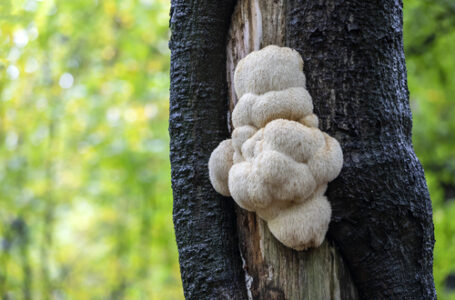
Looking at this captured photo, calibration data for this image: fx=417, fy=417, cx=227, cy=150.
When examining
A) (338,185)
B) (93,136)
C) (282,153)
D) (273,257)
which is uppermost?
(93,136)

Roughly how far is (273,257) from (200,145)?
0.54m

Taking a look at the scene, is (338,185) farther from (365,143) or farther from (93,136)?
(93,136)

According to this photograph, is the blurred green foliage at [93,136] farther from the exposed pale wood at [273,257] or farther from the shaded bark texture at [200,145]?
the exposed pale wood at [273,257]

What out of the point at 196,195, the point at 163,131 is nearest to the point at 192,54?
the point at 196,195

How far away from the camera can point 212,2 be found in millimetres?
1779

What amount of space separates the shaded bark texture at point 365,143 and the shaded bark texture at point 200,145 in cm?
36

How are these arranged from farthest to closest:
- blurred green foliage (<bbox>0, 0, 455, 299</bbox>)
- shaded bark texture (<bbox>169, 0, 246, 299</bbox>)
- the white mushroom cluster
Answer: blurred green foliage (<bbox>0, 0, 455, 299</bbox>), shaded bark texture (<bbox>169, 0, 246, 299</bbox>), the white mushroom cluster

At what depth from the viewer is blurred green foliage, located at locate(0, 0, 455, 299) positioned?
573 cm

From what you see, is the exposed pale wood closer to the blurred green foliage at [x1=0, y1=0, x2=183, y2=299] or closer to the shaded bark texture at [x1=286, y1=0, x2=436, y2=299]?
the shaded bark texture at [x1=286, y1=0, x2=436, y2=299]

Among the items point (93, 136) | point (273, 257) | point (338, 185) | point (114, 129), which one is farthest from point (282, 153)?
point (93, 136)

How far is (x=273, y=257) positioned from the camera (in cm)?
157

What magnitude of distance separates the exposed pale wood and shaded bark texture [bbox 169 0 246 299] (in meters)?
0.07

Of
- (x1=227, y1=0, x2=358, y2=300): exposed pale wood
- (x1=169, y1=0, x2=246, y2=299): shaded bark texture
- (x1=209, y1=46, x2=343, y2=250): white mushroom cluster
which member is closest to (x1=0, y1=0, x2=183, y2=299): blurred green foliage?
(x1=169, y1=0, x2=246, y2=299): shaded bark texture

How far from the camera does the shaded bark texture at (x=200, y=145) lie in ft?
5.47
